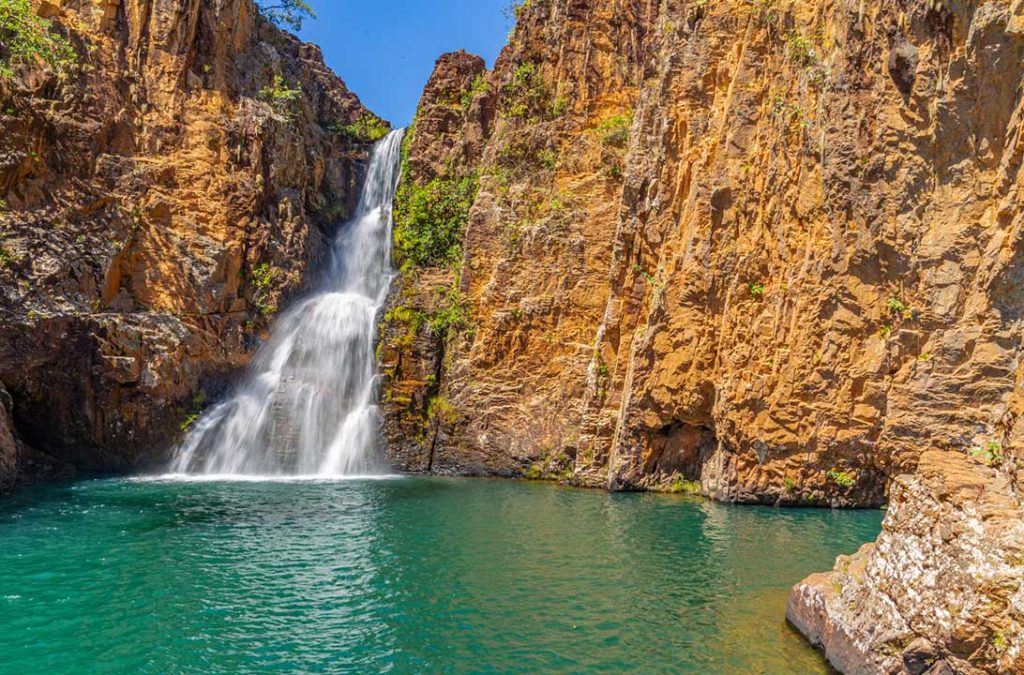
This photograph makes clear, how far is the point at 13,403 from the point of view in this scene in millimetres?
21531

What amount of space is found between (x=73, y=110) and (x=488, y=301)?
1607 centimetres

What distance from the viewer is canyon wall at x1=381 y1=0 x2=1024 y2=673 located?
24.8 feet

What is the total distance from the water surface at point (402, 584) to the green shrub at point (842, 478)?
1.01 meters

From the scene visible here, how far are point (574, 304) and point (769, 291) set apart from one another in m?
7.28

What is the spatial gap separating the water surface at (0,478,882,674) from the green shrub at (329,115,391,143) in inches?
901

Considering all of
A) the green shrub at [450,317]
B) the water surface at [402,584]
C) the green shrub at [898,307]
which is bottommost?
the water surface at [402,584]

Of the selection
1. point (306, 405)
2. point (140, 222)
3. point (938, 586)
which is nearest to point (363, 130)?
point (140, 222)

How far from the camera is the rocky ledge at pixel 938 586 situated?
599 cm

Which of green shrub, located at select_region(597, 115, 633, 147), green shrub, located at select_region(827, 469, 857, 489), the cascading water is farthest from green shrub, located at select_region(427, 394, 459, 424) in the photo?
green shrub, located at select_region(827, 469, 857, 489)

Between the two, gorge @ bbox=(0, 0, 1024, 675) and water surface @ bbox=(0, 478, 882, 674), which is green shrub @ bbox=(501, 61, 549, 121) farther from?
water surface @ bbox=(0, 478, 882, 674)

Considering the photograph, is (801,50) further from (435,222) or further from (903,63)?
(435,222)

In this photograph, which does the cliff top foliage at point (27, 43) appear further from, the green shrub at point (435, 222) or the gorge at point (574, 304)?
the green shrub at point (435, 222)

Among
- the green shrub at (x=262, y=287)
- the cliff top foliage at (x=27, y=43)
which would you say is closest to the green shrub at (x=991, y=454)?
the cliff top foliage at (x=27, y=43)

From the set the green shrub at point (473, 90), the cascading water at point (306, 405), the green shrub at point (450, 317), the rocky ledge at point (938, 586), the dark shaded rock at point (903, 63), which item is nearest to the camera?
the rocky ledge at point (938, 586)
